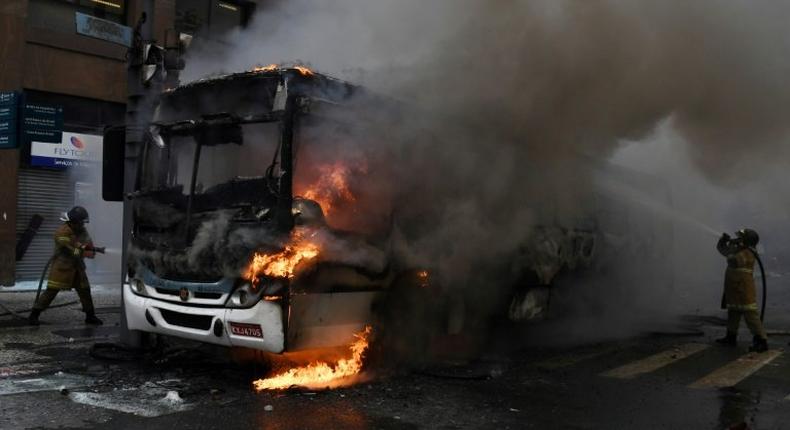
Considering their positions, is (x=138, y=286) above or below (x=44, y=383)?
above

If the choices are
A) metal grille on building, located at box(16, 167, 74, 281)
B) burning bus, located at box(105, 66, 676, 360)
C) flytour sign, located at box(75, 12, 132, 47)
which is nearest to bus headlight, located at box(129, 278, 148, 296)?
burning bus, located at box(105, 66, 676, 360)

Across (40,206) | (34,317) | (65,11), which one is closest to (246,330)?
(34,317)

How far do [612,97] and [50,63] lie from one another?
35.6 feet

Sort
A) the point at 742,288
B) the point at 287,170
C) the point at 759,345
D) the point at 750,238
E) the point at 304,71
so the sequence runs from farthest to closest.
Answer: the point at 750,238 < the point at 742,288 < the point at 759,345 < the point at 304,71 < the point at 287,170

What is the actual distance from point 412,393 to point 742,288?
5172 millimetres

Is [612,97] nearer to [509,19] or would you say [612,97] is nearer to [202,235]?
[509,19]

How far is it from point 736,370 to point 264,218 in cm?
531

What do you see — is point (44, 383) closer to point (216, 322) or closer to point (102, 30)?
point (216, 322)

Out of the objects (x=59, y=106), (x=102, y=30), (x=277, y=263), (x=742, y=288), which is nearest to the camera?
(x=277, y=263)

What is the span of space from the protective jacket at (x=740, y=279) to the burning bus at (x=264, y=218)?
457cm

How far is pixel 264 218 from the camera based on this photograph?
5.50m

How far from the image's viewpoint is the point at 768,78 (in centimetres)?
844

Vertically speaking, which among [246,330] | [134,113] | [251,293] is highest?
[134,113]

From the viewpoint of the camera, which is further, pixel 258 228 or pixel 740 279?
pixel 740 279
